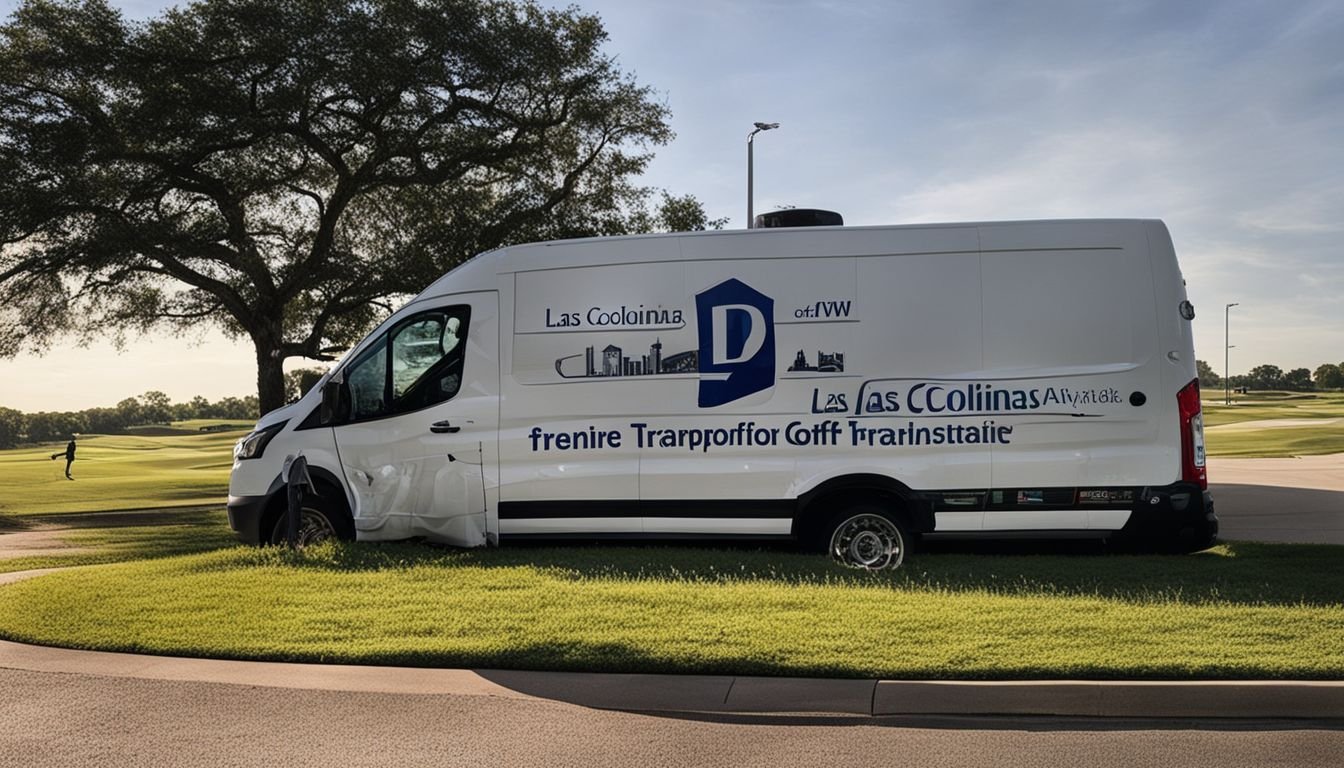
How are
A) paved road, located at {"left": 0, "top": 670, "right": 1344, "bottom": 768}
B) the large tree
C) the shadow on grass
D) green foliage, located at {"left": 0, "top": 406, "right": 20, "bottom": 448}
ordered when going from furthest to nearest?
green foliage, located at {"left": 0, "top": 406, "right": 20, "bottom": 448} → the large tree → the shadow on grass → paved road, located at {"left": 0, "top": 670, "right": 1344, "bottom": 768}

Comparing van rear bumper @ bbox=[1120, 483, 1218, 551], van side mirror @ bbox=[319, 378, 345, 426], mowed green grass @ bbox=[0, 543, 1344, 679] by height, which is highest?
van side mirror @ bbox=[319, 378, 345, 426]

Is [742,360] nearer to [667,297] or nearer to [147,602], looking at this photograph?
[667,297]

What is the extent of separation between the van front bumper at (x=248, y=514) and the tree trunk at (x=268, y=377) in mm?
15196

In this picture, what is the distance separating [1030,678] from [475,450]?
549 centimetres

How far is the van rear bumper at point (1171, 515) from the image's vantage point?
8.93 m

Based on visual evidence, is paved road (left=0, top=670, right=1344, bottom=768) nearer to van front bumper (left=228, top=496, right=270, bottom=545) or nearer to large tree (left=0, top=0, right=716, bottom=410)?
van front bumper (left=228, top=496, right=270, bottom=545)

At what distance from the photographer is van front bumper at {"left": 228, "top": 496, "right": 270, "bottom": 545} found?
10.6 metres

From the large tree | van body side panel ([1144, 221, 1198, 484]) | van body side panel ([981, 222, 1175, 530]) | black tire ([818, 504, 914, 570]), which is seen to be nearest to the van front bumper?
black tire ([818, 504, 914, 570])

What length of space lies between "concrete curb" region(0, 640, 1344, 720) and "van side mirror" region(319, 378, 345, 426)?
4.23 metres

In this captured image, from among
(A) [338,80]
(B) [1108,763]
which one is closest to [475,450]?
(B) [1108,763]

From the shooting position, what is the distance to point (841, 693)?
5.60 meters

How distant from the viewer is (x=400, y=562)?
9320 millimetres

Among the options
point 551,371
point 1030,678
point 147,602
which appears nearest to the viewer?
point 1030,678

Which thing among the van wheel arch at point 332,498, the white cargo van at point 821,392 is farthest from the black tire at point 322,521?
the white cargo van at point 821,392
